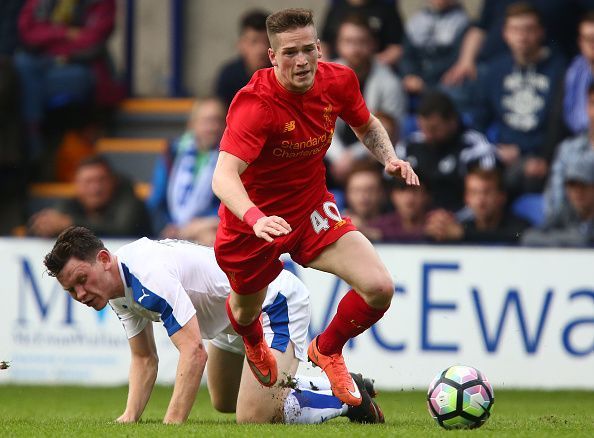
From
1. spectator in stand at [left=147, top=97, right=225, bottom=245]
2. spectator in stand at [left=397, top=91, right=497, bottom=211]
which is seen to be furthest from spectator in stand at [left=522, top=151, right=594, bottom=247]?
spectator in stand at [left=147, top=97, right=225, bottom=245]

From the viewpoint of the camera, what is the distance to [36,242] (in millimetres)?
12633

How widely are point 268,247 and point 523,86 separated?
644 cm

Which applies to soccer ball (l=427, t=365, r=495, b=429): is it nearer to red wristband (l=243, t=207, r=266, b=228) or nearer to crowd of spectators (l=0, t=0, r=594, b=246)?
red wristband (l=243, t=207, r=266, b=228)

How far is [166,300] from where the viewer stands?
7.66 m

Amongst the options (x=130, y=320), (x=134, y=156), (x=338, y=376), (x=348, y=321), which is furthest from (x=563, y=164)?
(x=130, y=320)

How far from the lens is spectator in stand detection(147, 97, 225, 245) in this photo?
13.6 meters

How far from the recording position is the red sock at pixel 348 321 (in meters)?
7.66

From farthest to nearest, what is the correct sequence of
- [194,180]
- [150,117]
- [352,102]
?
1. [150,117]
2. [194,180]
3. [352,102]

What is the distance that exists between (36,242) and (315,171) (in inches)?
218

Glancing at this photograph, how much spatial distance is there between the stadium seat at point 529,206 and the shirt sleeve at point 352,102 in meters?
5.24

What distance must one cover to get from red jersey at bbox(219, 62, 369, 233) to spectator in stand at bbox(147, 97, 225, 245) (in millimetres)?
5733

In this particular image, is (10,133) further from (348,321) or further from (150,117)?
(348,321)

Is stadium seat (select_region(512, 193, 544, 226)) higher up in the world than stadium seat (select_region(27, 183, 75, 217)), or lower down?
higher up

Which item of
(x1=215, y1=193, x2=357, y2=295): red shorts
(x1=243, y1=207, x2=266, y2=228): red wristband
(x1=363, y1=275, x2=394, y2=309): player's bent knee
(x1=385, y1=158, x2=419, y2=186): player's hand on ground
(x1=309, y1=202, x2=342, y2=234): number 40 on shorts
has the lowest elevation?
(x1=363, y1=275, x2=394, y2=309): player's bent knee
